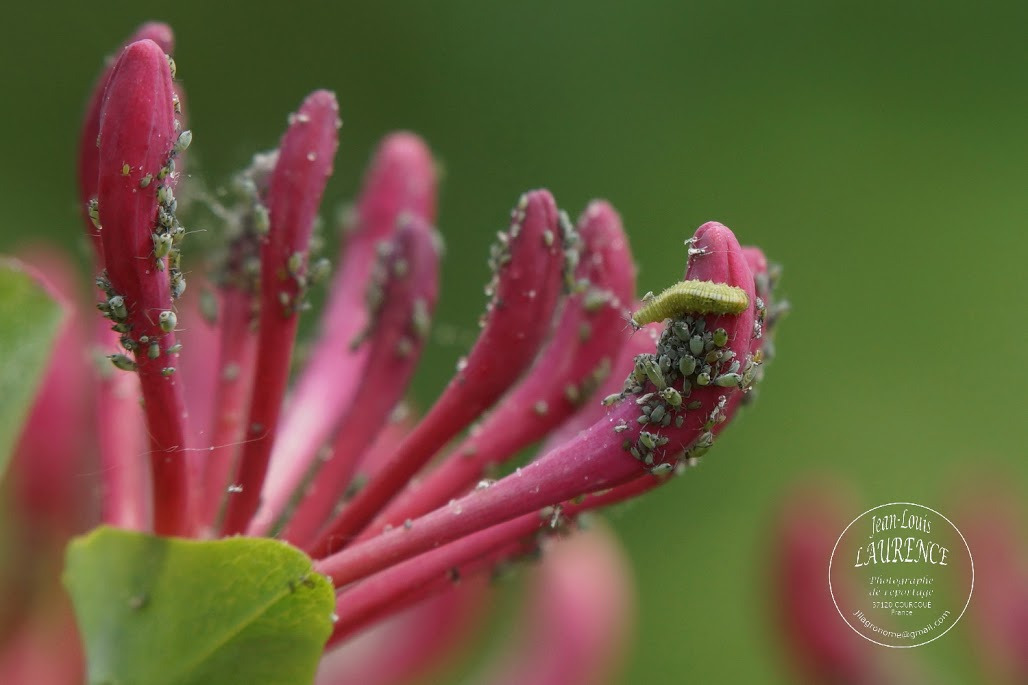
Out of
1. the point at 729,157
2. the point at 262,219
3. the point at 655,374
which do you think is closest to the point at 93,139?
the point at 262,219

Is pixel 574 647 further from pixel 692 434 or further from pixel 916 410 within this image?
pixel 916 410

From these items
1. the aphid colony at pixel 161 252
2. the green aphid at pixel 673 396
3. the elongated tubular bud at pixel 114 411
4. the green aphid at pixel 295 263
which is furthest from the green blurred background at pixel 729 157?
the green aphid at pixel 673 396

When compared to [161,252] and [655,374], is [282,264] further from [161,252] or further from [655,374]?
[655,374]

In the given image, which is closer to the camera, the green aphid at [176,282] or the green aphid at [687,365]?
the green aphid at [687,365]

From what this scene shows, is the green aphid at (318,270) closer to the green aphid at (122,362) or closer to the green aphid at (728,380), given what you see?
the green aphid at (122,362)

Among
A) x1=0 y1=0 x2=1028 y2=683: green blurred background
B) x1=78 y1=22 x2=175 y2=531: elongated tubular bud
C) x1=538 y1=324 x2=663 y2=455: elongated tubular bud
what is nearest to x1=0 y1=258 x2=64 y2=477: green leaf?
x1=78 y1=22 x2=175 y2=531: elongated tubular bud

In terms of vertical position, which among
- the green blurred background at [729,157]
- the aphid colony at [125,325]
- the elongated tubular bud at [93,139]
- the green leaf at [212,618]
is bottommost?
the green leaf at [212,618]
